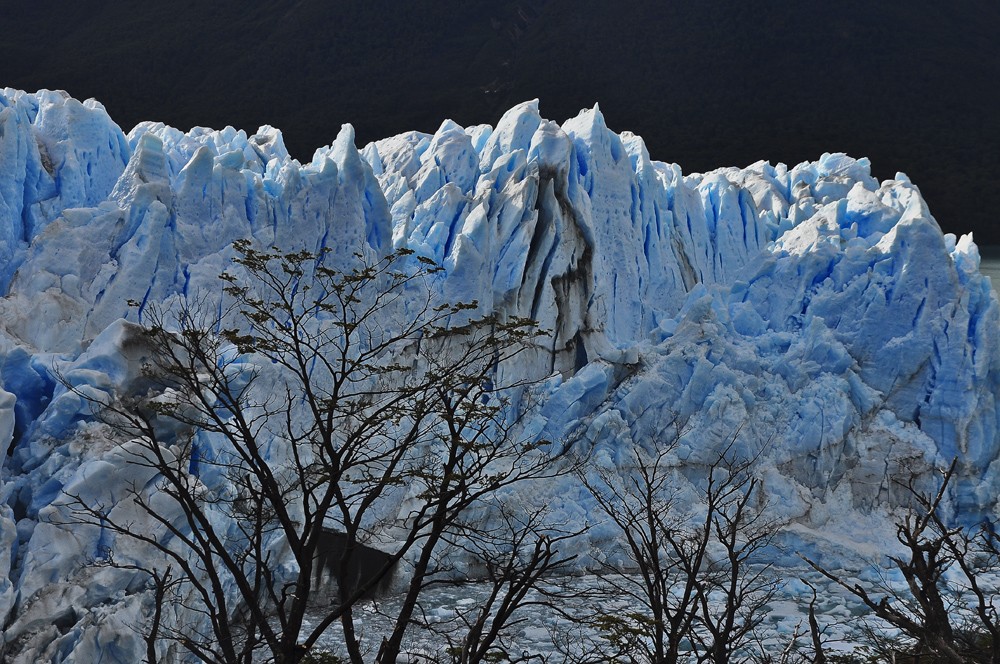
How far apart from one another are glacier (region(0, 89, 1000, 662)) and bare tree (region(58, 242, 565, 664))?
82cm

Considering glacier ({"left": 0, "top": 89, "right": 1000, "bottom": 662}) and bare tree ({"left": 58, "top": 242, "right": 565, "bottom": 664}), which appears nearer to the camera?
bare tree ({"left": 58, "top": 242, "right": 565, "bottom": 664})

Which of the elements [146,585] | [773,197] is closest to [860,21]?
[773,197]

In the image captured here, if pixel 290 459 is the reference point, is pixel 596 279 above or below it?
above

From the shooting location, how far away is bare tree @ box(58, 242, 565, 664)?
4770 millimetres

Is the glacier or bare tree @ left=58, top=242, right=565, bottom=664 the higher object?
the glacier

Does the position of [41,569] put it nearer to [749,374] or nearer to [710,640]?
[710,640]

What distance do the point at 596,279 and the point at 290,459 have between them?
21.2ft

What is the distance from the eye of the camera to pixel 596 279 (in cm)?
1553

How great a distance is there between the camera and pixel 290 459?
1138 centimetres

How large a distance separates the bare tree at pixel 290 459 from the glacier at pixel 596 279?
822 mm

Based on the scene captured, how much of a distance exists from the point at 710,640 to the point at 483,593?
2909 millimetres

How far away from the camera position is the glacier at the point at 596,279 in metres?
12.5

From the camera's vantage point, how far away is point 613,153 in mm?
16750

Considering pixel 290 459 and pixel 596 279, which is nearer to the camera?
pixel 290 459
